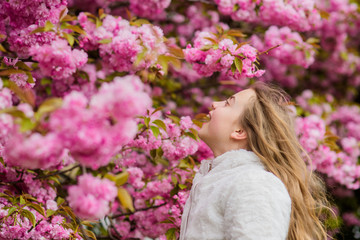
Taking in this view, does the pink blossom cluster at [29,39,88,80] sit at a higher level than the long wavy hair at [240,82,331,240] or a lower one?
higher

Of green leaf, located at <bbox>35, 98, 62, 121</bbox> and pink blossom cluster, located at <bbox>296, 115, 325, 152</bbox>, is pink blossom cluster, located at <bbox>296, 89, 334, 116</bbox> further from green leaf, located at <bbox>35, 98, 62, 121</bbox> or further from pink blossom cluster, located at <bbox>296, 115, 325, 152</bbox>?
green leaf, located at <bbox>35, 98, 62, 121</bbox>

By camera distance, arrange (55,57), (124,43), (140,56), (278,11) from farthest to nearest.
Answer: (278,11) → (124,43) → (140,56) → (55,57)

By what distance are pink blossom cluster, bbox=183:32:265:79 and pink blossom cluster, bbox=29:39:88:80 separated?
723mm

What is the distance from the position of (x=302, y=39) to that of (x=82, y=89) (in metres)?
1.99

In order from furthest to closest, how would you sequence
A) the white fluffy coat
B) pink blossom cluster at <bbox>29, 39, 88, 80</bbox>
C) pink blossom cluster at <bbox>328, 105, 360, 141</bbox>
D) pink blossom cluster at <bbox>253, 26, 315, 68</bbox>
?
1. pink blossom cluster at <bbox>328, 105, 360, 141</bbox>
2. pink blossom cluster at <bbox>253, 26, 315, 68</bbox>
3. pink blossom cluster at <bbox>29, 39, 88, 80</bbox>
4. the white fluffy coat

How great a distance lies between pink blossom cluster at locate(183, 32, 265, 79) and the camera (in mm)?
2209

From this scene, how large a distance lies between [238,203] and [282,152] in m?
0.51

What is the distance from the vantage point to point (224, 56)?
2207mm

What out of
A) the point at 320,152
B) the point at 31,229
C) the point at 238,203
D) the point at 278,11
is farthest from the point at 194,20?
the point at 238,203

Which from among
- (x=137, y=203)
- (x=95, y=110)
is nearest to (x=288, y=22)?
(x=137, y=203)

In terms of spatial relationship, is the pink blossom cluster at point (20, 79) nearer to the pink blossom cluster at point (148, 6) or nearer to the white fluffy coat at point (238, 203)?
the white fluffy coat at point (238, 203)

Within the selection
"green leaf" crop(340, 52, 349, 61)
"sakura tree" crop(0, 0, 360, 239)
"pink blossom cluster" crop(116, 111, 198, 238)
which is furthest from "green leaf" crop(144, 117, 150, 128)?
"green leaf" crop(340, 52, 349, 61)

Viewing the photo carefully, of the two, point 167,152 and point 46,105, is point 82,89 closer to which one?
point 167,152

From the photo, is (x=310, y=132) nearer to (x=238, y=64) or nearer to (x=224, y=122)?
(x=238, y=64)
